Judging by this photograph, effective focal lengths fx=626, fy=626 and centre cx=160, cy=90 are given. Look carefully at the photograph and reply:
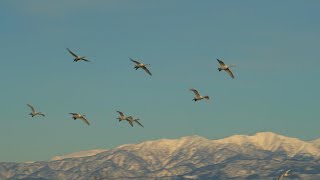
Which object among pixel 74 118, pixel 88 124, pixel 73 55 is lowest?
pixel 88 124

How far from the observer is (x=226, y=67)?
125 m

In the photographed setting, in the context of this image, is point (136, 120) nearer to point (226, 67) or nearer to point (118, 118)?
point (118, 118)

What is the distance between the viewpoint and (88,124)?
130 meters

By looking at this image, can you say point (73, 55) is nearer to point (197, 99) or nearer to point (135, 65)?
point (135, 65)

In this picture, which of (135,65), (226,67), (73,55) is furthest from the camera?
(73,55)

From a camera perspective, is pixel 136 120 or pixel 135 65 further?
pixel 136 120

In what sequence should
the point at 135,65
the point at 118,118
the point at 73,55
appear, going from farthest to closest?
the point at 118,118
the point at 73,55
the point at 135,65

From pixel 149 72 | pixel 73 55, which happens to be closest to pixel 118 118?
pixel 73 55

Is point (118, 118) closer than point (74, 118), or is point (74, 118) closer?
point (74, 118)

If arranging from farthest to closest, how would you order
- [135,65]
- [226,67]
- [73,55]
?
[73,55]
[135,65]
[226,67]

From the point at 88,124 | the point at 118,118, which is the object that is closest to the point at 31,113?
the point at 118,118

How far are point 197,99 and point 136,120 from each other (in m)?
19.1

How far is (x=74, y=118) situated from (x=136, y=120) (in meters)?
15.4

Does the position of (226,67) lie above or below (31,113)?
below
